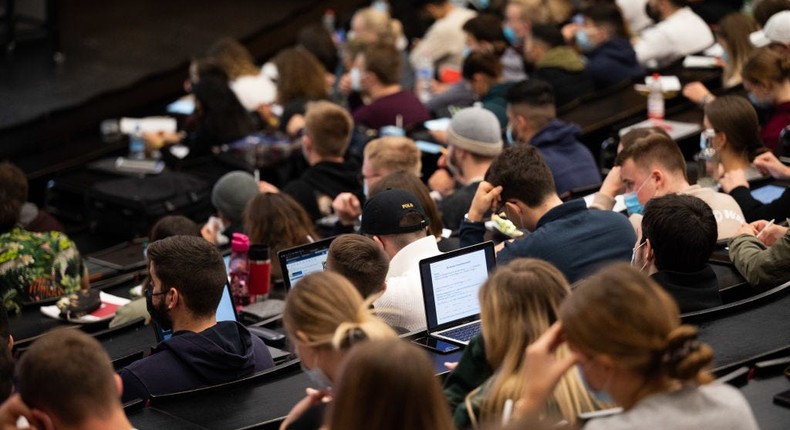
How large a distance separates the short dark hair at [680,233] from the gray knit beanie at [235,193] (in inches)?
102

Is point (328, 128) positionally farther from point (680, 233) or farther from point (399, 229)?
point (680, 233)

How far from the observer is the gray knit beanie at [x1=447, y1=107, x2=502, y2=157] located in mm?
6312

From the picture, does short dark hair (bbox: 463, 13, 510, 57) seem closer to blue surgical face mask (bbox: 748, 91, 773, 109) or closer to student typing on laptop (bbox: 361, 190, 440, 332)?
blue surgical face mask (bbox: 748, 91, 773, 109)

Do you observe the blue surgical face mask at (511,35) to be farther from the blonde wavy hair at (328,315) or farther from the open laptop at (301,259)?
the blonde wavy hair at (328,315)

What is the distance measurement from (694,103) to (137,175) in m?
3.91

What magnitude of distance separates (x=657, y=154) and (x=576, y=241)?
80 cm

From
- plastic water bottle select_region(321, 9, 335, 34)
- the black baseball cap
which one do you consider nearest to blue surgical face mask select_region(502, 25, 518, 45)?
plastic water bottle select_region(321, 9, 335, 34)

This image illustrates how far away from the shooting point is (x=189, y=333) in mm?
4215

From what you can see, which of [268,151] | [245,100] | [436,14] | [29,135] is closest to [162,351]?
[268,151]

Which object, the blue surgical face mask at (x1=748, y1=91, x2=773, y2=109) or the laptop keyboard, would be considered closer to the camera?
the laptop keyboard

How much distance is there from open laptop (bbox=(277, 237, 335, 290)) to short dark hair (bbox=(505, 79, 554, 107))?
8.07 ft

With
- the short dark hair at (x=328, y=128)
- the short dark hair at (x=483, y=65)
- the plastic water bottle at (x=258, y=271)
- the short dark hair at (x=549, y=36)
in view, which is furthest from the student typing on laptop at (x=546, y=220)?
the short dark hair at (x=549, y=36)

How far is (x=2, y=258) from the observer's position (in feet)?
18.8

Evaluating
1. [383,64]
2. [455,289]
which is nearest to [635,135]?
[455,289]
